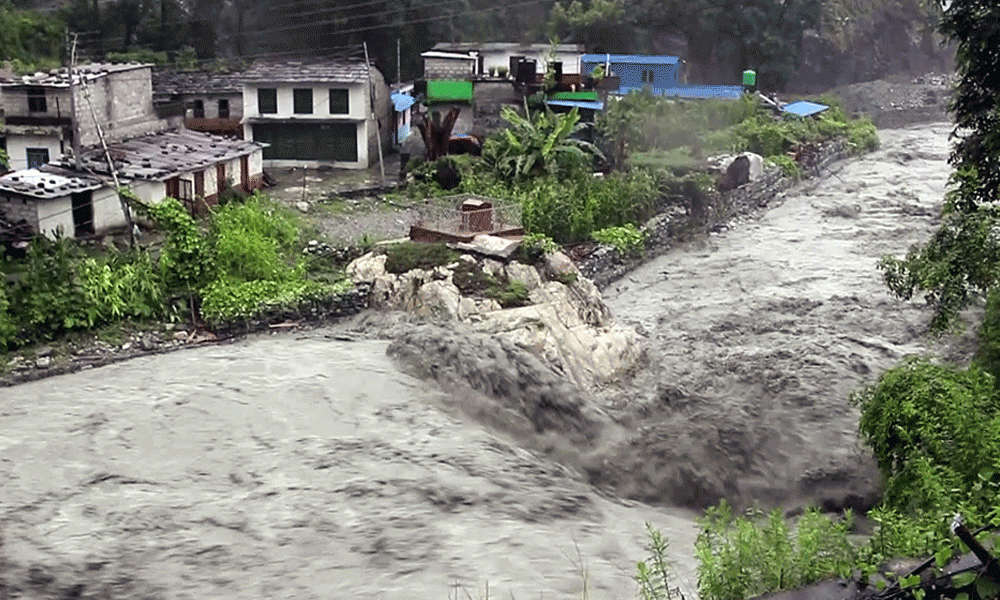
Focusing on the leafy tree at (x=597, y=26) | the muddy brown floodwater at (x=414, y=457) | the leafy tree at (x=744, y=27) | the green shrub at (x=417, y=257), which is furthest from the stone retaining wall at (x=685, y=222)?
the leafy tree at (x=597, y=26)

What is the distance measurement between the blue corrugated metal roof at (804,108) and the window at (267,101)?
23721 millimetres

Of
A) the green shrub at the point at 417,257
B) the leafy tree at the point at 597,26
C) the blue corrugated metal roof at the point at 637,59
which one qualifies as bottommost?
the green shrub at the point at 417,257

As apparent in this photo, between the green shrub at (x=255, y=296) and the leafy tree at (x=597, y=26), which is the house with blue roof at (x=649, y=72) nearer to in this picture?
the leafy tree at (x=597, y=26)

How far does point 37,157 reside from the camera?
36.5 meters

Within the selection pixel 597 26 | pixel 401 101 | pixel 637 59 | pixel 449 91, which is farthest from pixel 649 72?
pixel 449 91

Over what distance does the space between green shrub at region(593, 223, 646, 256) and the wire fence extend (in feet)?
9.40

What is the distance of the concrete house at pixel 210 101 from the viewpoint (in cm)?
4303

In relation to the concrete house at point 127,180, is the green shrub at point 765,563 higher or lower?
lower

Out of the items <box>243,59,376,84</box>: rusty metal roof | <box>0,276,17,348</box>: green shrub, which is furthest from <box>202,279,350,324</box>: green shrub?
<box>243,59,376,84</box>: rusty metal roof

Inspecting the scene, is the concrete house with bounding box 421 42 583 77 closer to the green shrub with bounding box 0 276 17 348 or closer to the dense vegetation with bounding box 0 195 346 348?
the dense vegetation with bounding box 0 195 346 348

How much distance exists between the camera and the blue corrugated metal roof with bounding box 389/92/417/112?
45406mm

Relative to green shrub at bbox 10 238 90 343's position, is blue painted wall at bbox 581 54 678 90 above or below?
above

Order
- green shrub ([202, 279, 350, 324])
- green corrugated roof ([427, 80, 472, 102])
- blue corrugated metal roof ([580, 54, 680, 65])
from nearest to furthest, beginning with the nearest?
1. green shrub ([202, 279, 350, 324])
2. green corrugated roof ([427, 80, 472, 102])
3. blue corrugated metal roof ([580, 54, 680, 65])

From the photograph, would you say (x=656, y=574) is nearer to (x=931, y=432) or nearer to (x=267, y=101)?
(x=931, y=432)
